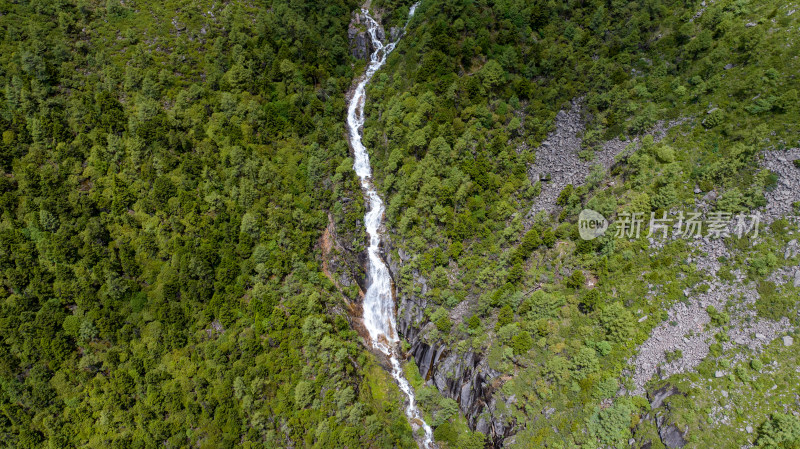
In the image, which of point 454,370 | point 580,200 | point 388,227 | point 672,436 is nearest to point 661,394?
point 672,436

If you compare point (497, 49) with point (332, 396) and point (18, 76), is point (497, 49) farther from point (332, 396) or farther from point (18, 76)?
point (18, 76)

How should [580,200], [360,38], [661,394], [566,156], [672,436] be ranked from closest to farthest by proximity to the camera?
[672,436]
[661,394]
[580,200]
[566,156]
[360,38]

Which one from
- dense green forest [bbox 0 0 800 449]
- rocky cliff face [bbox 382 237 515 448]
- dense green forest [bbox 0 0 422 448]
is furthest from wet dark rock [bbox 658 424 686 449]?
dense green forest [bbox 0 0 422 448]

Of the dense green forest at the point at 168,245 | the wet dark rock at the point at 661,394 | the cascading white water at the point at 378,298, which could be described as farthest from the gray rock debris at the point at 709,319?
the dense green forest at the point at 168,245

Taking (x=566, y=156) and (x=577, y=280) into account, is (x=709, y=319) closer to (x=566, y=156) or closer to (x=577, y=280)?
(x=577, y=280)

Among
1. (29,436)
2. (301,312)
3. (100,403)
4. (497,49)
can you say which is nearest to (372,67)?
(497,49)

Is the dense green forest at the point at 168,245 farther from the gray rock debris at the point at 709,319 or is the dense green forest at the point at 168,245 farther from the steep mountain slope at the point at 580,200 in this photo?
the gray rock debris at the point at 709,319

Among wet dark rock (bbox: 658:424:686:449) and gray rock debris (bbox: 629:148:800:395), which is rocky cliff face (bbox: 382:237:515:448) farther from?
gray rock debris (bbox: 629:148:800:395)

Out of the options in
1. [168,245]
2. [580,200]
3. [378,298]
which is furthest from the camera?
[378,298]
